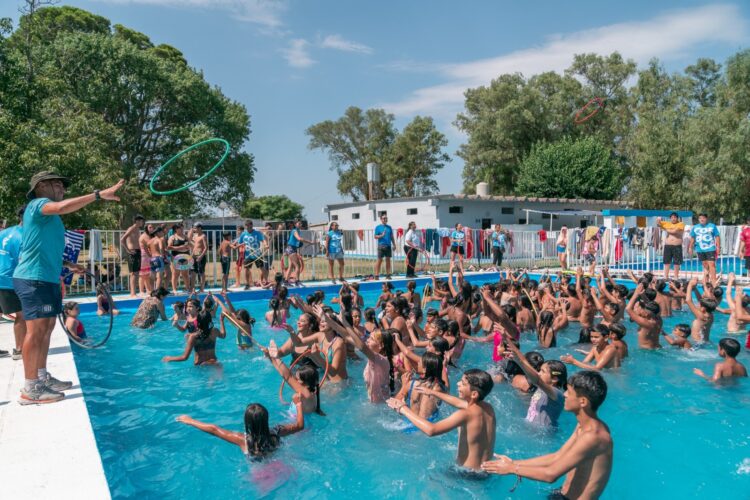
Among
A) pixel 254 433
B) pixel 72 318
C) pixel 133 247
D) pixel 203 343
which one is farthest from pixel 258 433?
pixel 133 247

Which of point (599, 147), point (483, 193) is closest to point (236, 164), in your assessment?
point (483, 193)

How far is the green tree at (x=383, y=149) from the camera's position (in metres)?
56.2

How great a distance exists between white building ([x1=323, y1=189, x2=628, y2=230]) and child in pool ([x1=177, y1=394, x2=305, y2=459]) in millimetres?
22591

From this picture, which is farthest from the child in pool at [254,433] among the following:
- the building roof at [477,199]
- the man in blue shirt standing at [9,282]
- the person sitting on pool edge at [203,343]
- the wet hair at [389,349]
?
the building roof at [477,199]

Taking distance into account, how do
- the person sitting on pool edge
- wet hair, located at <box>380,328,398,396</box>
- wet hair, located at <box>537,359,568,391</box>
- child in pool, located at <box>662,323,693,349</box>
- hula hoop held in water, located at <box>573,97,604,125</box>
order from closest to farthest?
wet hair, located at <box>537,359,568,391</box>, wet hair, located at <box>380,328,398,396</box>, the person sitting on pool edge, child in pool, located at <box>662,323,693,349</box>, hula hoop held in water, located at <box>573,97,604,125</box>

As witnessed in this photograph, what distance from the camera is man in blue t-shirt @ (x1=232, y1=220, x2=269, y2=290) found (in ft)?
50.1

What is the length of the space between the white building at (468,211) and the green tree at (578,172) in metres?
4.04

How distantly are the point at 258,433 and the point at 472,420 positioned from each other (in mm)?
1959

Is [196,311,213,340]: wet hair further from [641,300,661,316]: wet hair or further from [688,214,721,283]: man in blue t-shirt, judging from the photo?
[688,214,721,283]: man in blue t-shirt

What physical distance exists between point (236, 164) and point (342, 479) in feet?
90.7

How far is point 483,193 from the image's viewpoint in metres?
33.5

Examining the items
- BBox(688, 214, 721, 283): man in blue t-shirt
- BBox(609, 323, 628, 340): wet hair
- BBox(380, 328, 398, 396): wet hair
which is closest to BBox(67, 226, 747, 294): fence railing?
BBox(688, 214, 721, 283): man in blue t-shirt

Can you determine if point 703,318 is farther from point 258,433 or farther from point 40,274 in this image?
point 40,274

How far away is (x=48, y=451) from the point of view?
3924mm
